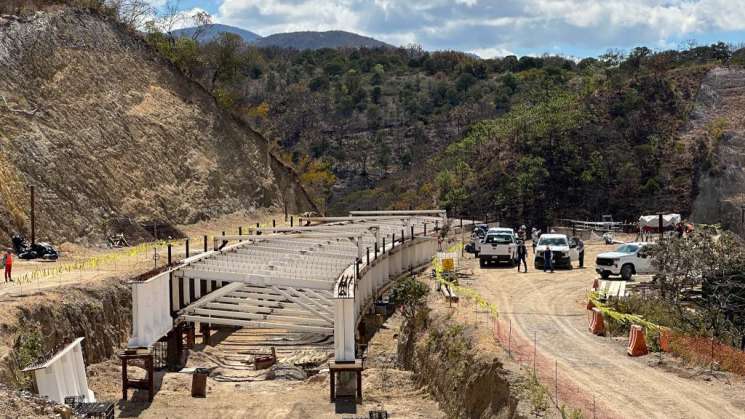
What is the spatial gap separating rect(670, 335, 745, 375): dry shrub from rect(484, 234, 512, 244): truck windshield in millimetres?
18018

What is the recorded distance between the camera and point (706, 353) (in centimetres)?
2006

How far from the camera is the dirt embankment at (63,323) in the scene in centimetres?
2169

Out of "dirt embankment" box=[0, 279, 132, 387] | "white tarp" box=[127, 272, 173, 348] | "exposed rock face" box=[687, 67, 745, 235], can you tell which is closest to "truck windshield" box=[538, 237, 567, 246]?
"white tarp" box=[127, 272, 173, 348]

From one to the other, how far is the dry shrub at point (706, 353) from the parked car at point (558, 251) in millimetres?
16841

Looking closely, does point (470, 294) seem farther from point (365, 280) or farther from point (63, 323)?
point (63, 323)

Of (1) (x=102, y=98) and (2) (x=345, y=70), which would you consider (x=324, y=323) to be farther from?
(2) (x=345, y=70)

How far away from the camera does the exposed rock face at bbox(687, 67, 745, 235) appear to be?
66.6 meters

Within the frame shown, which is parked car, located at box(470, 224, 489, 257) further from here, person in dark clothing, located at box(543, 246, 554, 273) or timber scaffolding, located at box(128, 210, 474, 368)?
timber scaffolding, located at box(128, 210, 474, 368)

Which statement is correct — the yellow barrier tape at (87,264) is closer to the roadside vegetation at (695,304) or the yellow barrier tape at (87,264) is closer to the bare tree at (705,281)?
the roadside vegetation at (695,304)

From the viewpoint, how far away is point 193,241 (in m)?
46.7

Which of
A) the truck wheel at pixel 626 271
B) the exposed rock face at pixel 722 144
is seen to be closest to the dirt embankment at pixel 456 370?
the truck wheel at pixel 626 271

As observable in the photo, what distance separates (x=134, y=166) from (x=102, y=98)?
15.9 ft

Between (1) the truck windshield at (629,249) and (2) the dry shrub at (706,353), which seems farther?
(1) the truck windshield at (629,249)

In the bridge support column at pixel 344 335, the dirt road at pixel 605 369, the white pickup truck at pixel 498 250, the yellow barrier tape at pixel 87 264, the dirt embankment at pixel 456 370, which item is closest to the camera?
the dirt road at pixel 605 369
